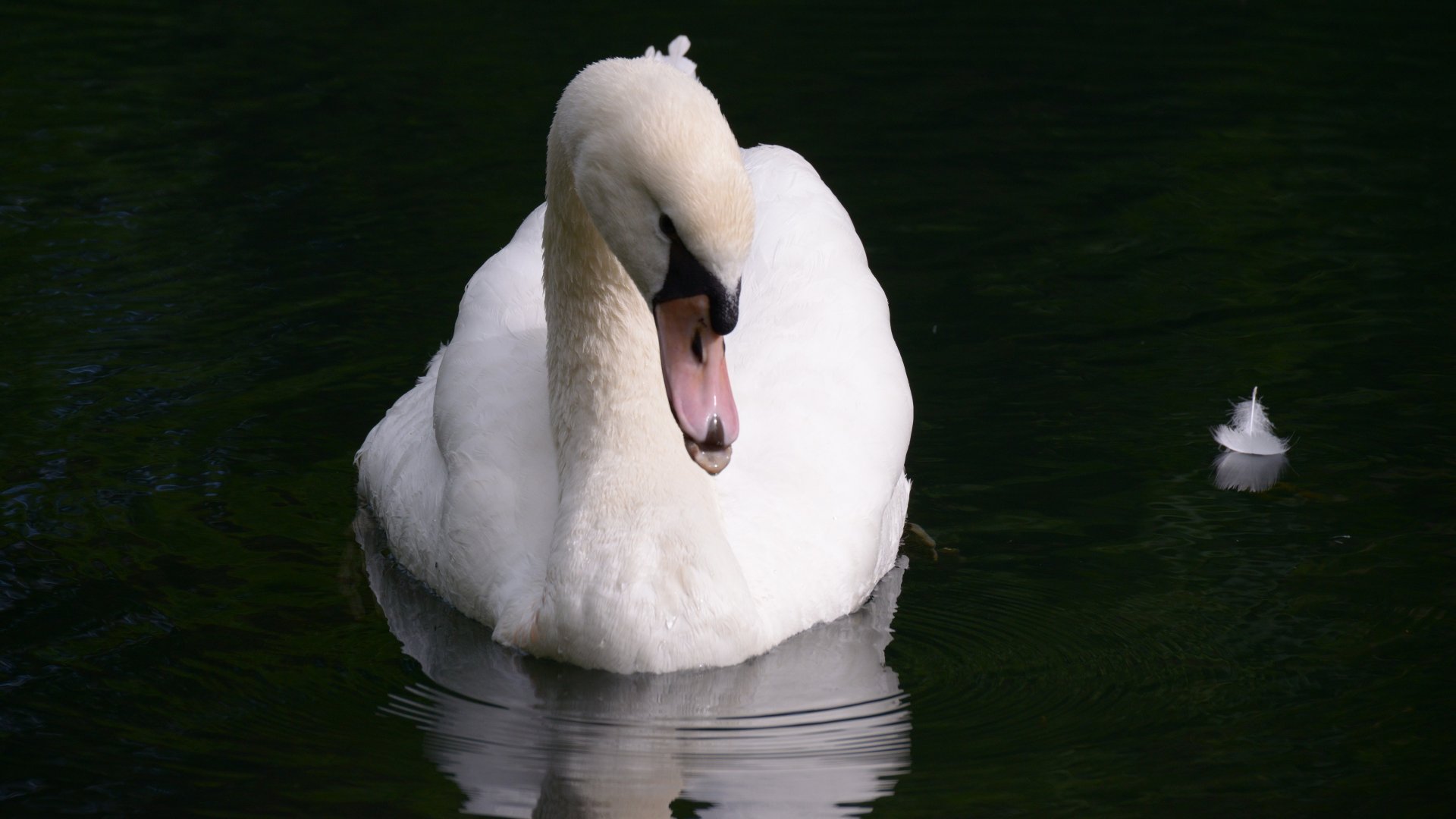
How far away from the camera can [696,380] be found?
16.8 ft

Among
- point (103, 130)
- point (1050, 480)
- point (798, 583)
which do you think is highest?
point (103, 130)

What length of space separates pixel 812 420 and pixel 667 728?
1386 millimetres

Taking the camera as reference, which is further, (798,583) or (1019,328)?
(1019,328)

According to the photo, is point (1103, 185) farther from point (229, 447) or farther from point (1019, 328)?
point (229, 447)

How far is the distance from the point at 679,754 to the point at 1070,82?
8853 millimetres

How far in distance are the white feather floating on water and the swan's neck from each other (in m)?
2.49

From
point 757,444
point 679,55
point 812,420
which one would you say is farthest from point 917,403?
point 679,55

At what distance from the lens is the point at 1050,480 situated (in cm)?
712

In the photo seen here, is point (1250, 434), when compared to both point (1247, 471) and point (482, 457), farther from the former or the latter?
point (482, 457)

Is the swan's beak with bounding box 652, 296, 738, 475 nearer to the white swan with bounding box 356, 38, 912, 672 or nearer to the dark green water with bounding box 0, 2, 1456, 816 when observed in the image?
the white swan with bounding box 356, 38, 912, 672

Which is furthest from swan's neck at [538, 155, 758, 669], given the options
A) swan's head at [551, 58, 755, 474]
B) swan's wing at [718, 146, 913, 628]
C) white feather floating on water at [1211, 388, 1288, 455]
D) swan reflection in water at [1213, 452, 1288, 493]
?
white feather floating on water at [1211, 388, 1288, 455]

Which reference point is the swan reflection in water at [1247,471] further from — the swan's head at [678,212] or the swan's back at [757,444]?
the swan's head at [678,212]

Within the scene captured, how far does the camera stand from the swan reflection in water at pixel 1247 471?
708 centimetres

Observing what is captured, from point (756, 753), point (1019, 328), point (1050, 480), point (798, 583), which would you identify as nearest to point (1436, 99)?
point (1019, 328)
